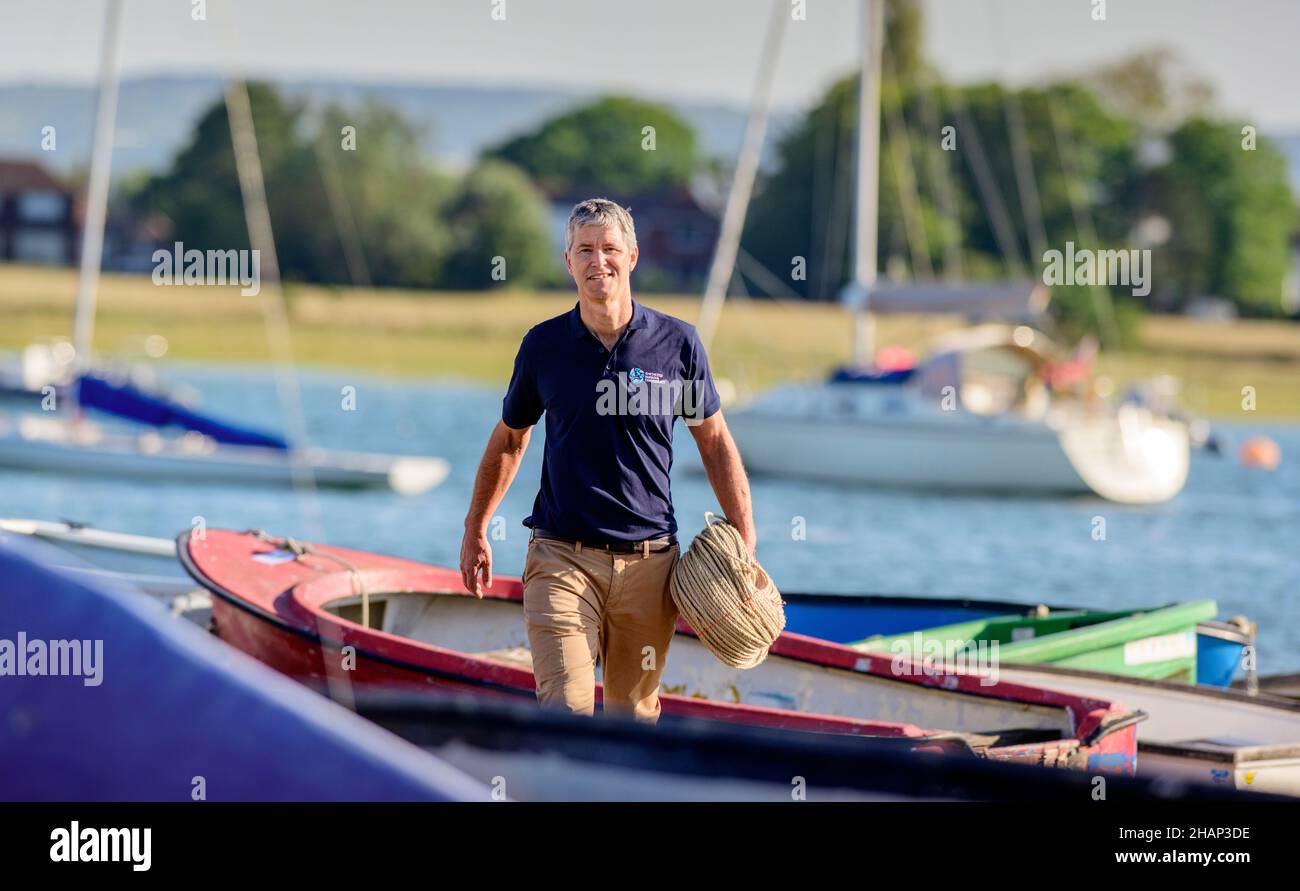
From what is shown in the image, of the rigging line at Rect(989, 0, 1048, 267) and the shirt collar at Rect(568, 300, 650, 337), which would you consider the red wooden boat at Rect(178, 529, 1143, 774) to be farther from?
the rigging line at Rect(989, 0, 1048, 267)

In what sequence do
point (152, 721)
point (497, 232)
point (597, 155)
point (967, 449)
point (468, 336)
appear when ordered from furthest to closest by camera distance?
1. point (597, 155)
2. point (497, 232)
3. point (468, 336)
4. point (967, 449)
5. point (152, 721)

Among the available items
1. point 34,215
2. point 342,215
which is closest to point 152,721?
point 342,215

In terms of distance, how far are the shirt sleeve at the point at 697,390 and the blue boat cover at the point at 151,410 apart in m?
17.9

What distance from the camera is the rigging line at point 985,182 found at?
204ft

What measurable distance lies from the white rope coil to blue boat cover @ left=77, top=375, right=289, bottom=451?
17790mm

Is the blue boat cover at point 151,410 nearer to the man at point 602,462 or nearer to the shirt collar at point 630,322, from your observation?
the man at point 602,462

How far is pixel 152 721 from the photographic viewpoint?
116 inches

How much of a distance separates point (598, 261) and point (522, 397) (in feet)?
1.54

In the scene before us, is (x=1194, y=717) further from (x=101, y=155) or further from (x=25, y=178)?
(x=25, y=178)

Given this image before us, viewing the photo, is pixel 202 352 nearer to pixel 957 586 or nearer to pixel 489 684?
pixel 957 586

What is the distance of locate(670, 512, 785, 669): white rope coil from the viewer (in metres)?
5.27

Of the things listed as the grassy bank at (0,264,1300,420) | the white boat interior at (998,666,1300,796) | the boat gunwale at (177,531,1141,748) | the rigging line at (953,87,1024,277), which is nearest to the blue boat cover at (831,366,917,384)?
the white boat interior at (998,666,1300,796)

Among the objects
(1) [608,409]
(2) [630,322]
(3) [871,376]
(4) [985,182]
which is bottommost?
(1) [608,409]

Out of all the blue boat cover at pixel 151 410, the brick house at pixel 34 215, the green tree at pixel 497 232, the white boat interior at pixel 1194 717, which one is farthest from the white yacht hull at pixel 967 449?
the brick house at pixel 34 215
